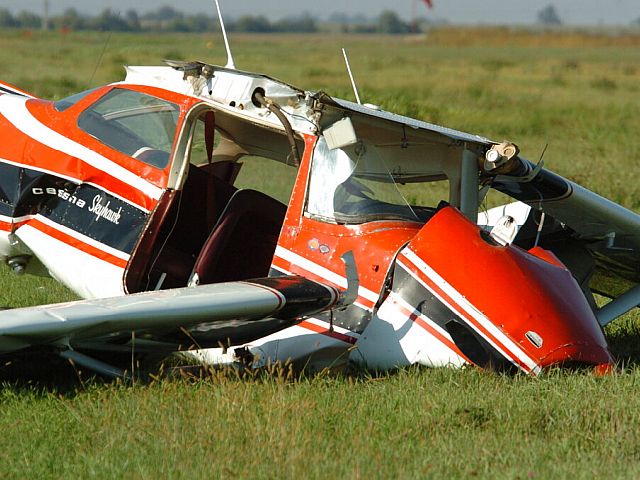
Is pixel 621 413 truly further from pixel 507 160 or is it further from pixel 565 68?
pixel 565 68

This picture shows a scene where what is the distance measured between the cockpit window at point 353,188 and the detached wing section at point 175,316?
1.77 feet

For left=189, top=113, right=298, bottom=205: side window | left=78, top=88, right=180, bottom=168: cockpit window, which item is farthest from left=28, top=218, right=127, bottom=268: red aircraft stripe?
left=189, top=113, right=298, bottom=205: side window

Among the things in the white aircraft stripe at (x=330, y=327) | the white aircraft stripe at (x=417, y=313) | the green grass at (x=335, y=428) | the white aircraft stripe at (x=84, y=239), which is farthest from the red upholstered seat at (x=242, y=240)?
the white aircraft stripe at (x=417, y=313)

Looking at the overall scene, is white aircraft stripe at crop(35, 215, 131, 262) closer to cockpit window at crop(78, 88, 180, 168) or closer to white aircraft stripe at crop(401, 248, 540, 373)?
cockpit window at crop(78, 88, 180, 168)

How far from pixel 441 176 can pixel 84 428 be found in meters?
3.08

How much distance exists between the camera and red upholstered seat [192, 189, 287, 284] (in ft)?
24.5

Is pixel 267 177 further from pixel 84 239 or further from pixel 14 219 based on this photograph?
pixel 14 219

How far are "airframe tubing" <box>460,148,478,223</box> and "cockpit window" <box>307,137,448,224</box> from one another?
529 mm

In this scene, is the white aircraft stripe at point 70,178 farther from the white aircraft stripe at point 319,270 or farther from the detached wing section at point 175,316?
the detached wing section at point 175,316

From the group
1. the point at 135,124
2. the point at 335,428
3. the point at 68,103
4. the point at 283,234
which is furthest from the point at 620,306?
the point at 68,103

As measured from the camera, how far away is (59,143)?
25.8ft

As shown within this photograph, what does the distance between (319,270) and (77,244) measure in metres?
1.93

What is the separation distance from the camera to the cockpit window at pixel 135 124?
754 cm

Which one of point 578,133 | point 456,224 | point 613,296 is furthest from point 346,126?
point 578,133
